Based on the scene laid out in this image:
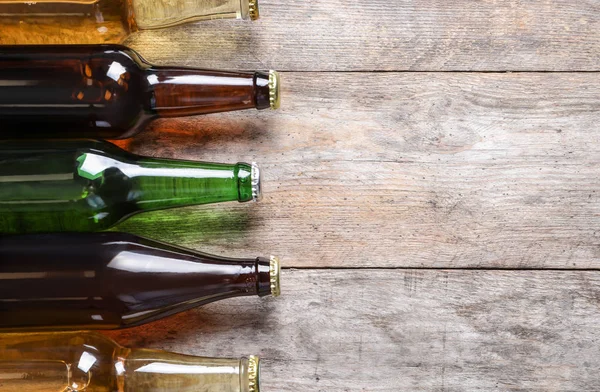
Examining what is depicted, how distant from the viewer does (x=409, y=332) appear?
33.3 inches

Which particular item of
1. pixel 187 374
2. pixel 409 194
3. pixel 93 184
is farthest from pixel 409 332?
pixel 93 184

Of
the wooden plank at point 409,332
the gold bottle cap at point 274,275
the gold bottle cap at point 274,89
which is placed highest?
the gold bottle cap at point 274,89

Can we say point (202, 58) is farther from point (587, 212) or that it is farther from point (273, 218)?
point (587, 212)

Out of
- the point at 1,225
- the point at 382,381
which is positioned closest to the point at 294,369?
the point at 382,381

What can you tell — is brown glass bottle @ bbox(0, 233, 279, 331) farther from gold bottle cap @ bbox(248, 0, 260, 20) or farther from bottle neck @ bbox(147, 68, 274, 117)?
gold bottle cap @ bbox(248, 0, 260, 20)

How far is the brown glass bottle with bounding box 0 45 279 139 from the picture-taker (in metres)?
0.75

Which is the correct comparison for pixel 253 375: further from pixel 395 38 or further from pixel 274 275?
pixel 395 38

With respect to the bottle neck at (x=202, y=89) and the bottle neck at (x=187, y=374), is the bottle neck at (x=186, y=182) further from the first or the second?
the bottle neck at (x=187, y=374)

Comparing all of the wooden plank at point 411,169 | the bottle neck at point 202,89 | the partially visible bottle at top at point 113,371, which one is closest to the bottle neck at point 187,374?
the partially visible bottle at top at point 113,371

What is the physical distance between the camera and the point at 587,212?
86 cm

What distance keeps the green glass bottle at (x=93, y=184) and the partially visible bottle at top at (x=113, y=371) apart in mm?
126

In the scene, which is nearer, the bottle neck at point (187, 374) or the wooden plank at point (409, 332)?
the bottle neck at point (187, 374)

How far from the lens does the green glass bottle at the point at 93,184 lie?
0.74 m

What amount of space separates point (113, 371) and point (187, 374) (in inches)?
3.0
